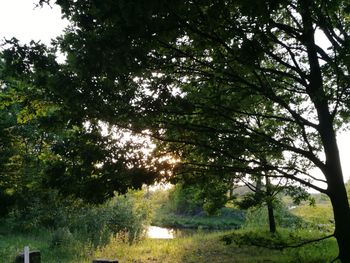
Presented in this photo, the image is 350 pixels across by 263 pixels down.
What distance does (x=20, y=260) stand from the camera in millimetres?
7531

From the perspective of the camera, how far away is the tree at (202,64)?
4.79 meters

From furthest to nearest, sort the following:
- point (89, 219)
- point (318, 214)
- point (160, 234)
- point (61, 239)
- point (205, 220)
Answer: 1. point (205, 220)
2. point (160, 234)
3. point (318, 214)
4. point (89, 219)
5. point (61, 239)

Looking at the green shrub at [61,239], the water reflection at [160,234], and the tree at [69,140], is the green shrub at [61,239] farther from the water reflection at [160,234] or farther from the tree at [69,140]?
the tree at [69,140]

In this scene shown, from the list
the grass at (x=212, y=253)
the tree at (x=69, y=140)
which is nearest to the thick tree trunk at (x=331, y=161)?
the grass at (x=212, y=253)

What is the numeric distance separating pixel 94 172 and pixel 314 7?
13.2ft

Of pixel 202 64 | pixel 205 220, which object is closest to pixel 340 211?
pixel 202 64

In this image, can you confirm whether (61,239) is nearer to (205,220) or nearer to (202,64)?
(202,64)

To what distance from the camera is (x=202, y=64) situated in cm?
627

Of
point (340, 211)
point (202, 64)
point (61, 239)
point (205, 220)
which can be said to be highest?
point (202, 64)

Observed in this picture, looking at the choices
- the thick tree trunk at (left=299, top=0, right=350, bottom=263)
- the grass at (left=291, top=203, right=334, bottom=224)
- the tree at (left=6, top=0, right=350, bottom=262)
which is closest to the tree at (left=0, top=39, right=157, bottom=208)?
the tree at (left=6, top=0, right=350, bottom=262)

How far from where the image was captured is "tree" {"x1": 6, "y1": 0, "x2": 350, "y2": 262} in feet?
15.7

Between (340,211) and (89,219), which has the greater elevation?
(340,211)

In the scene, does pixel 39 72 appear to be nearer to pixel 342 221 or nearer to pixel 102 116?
pixel 102 116

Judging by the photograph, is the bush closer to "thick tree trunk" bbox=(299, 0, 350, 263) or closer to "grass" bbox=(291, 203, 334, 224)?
"grass" bbox=(291, 203, 334, 224)
